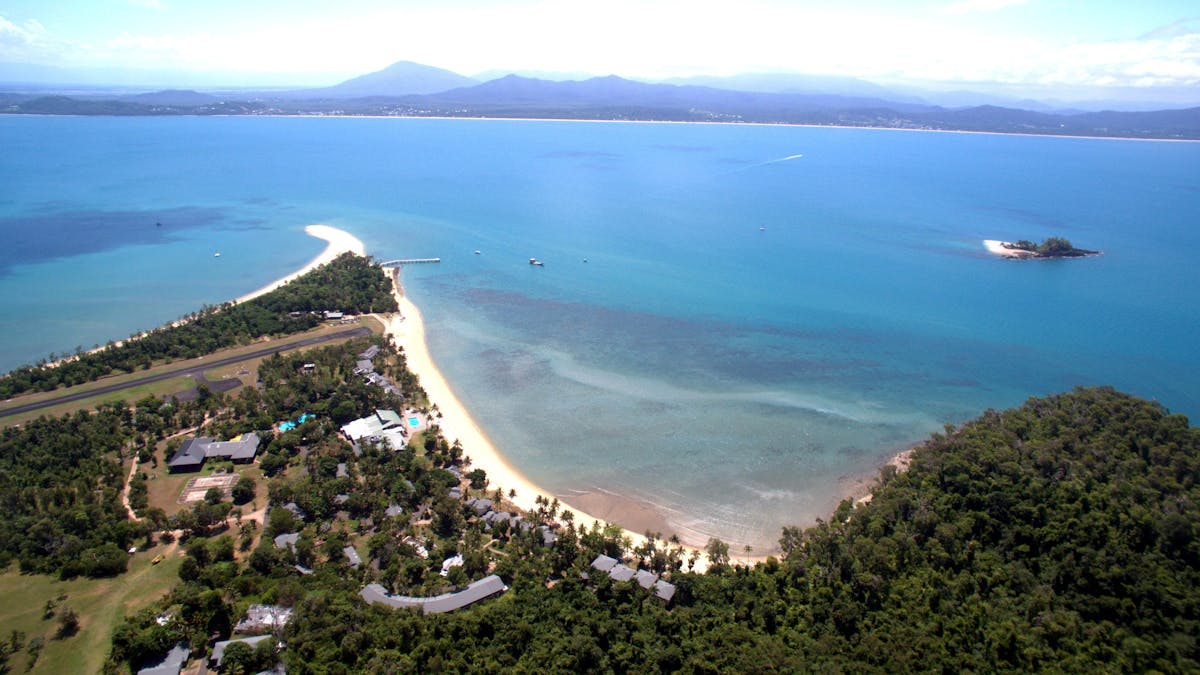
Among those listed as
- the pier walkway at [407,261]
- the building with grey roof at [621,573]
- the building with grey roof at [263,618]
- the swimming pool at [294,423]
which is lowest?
the building with grey roof at [621,573]

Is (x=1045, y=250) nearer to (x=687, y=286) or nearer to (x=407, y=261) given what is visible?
(x=687, y=286)

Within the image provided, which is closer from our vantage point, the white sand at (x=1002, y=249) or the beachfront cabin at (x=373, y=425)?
the beachfront cabin at (x=373, y=425)

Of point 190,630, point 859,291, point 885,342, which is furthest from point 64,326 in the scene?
point 859,291

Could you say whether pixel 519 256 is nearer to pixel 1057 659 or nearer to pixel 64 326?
pixel 64 326

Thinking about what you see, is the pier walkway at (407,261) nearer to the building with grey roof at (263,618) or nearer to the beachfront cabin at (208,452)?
the beachfront cabin at (208,452)

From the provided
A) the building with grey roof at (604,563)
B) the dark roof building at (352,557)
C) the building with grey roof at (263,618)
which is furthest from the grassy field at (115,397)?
the building with grey roof at (604,563)

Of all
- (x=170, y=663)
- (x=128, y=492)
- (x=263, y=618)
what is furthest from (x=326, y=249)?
(x=170, y=663)

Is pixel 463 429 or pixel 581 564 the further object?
pixel 463 429
